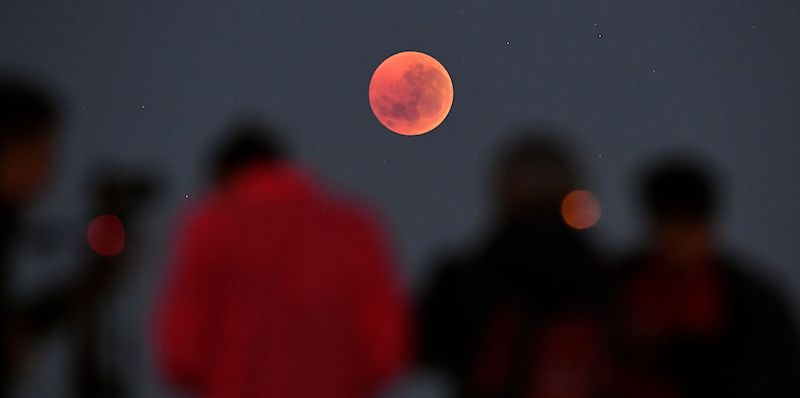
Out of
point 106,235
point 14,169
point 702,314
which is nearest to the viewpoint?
point 14,169

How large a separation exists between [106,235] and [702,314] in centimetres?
155

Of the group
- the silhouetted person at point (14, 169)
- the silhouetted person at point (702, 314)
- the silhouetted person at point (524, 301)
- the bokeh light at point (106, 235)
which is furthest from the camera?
the bokeh light at point (106, 235)

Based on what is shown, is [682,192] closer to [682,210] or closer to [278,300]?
[682,210]

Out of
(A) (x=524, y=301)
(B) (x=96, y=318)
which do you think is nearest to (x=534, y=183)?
(A) (x=524, y=301)

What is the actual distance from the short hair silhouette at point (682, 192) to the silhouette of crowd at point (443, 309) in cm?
5

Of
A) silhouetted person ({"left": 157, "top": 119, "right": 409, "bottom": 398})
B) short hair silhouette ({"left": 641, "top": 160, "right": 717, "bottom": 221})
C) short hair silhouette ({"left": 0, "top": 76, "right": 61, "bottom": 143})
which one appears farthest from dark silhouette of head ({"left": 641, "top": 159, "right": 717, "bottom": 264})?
short hair silhouette ({"left": 0, "top": 76, "right": 61, "bottom": 143})

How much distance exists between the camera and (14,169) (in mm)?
1648

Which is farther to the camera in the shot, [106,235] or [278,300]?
[106,235]

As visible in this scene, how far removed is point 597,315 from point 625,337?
0.24 feet

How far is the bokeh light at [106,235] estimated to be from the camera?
8.21 feet

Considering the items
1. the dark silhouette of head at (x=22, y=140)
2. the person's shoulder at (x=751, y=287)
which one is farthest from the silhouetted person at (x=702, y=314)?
the dark silhouette of head at (x=22, y=140)

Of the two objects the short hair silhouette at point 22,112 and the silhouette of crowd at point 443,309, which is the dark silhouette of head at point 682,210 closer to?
the silhouette of crowd at point 443,309

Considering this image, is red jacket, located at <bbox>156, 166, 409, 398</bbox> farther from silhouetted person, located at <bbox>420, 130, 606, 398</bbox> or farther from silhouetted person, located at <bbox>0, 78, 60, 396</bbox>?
silhouetted person, located at <bbox>0, 78, 60, 396</bbox>

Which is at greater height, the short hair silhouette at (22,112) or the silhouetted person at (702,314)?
the short hair silhouette at (22,112)
